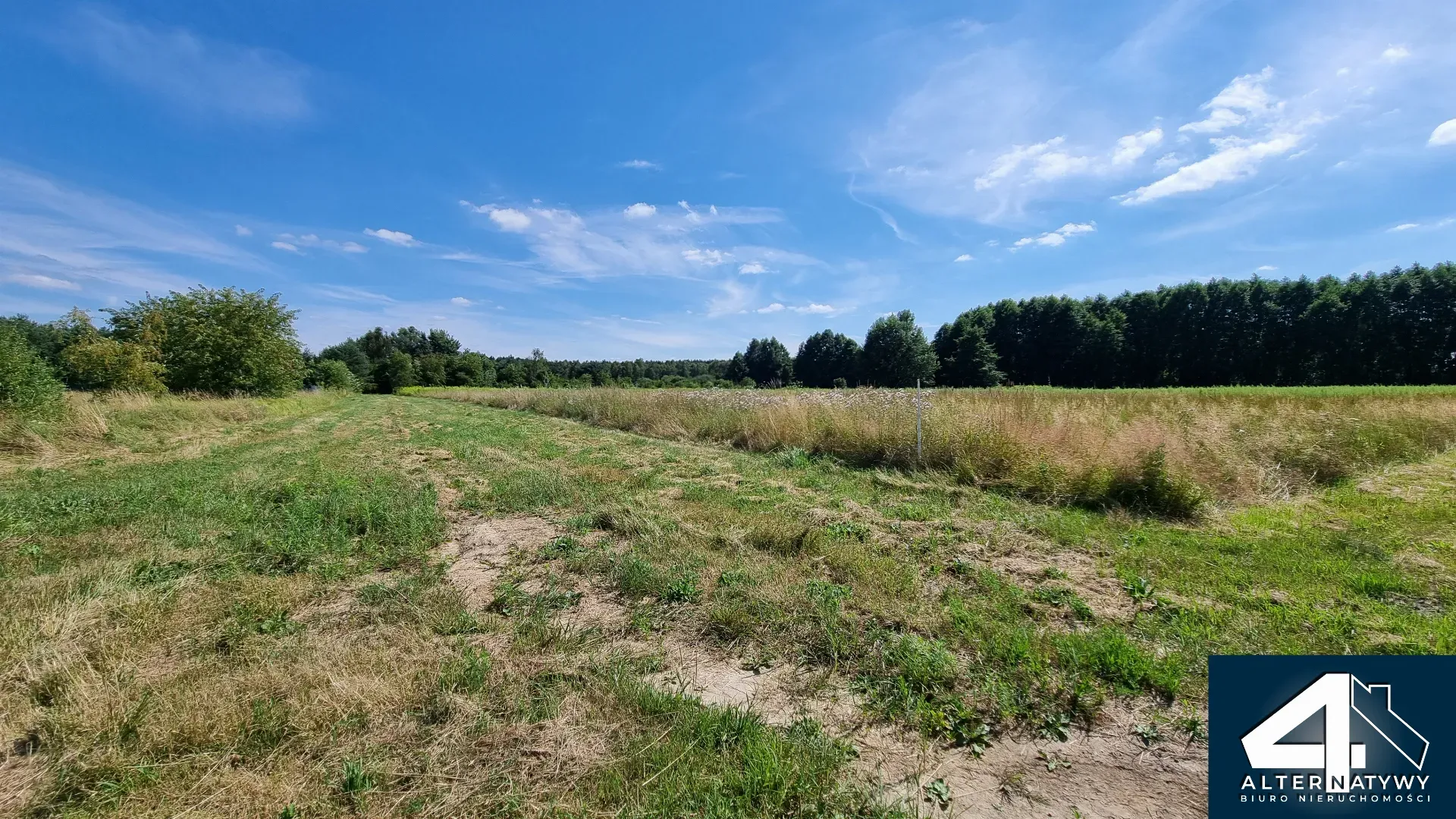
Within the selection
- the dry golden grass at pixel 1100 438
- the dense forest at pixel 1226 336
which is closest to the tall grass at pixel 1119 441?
the dry golden grass at pixel 1100 438

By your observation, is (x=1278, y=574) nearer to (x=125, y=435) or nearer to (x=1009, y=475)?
(x=1009, y=475)

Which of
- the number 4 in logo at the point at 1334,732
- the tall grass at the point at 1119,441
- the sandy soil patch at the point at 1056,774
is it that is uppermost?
the tall grass at the point at 1119,441

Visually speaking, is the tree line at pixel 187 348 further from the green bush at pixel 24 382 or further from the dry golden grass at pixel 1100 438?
the dry golden grass at pixel 1100 438

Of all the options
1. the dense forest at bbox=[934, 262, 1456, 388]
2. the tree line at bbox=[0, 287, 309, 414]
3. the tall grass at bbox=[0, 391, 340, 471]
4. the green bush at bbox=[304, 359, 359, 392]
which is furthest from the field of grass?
the green bush at bbox=[304, 359, 359, 392]

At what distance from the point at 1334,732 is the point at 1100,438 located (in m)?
5.57

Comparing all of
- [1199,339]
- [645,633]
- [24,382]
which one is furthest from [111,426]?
[1199,339]

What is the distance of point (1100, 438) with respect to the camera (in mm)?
7023

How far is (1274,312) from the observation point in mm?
40875

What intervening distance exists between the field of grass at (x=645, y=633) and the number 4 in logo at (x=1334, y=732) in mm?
239

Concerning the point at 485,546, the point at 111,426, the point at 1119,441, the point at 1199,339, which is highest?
the point at 1199,339

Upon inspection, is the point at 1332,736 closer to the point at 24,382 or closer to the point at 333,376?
the point at 24,382

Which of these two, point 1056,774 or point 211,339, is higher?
point 211,339

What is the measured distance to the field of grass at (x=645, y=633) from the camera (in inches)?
78.8

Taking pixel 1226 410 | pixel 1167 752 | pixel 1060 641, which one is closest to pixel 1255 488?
pixel 1226 410
